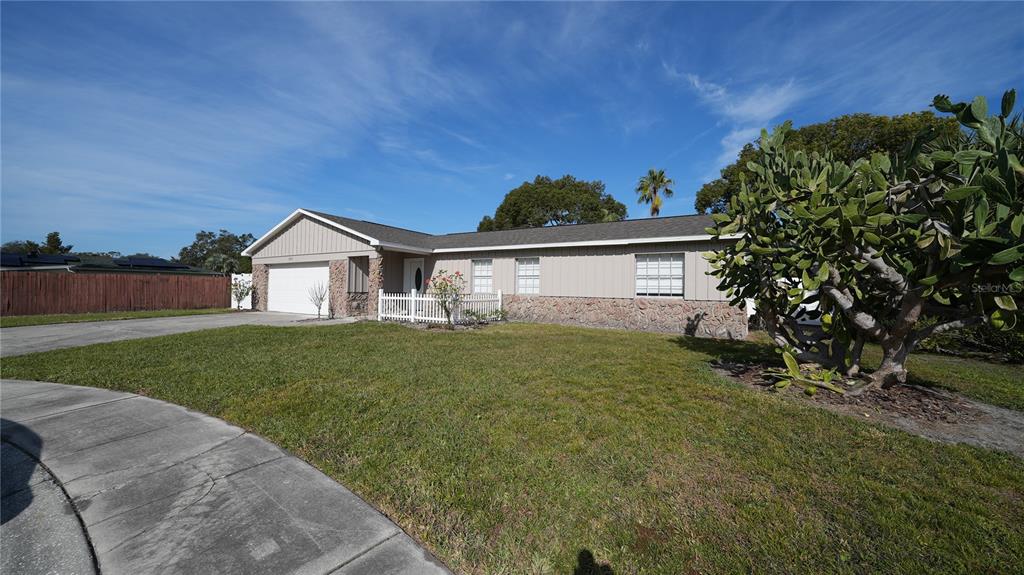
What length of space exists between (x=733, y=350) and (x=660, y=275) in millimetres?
3846

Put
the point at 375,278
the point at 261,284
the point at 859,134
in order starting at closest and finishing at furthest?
the point at 375,278 → the point at 261,284 → the point at 859,134

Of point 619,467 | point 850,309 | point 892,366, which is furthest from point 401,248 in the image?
point 892,366

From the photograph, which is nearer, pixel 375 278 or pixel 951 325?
pixel 951 325

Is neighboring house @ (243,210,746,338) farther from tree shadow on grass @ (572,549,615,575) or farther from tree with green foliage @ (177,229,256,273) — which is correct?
tree with green foliage @ (177,229,256,273)

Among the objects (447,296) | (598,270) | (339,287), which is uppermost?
(598,270)

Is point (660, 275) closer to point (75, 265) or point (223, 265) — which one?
point (75, 265)

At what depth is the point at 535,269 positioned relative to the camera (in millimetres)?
14070

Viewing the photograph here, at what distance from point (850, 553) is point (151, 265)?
39162 mm

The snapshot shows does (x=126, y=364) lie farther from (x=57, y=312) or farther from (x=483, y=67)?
(x=57, y=312)

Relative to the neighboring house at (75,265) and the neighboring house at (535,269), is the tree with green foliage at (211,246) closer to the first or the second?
the neighboring house at (75,265)

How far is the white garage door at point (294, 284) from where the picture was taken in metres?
16.0

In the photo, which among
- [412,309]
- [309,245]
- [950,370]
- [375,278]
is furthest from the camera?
[309,245]

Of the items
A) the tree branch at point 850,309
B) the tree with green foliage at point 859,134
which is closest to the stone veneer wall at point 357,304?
the tree branch at point 850,309

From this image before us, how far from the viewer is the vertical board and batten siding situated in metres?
14.9
